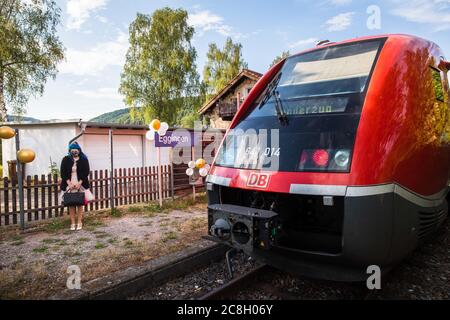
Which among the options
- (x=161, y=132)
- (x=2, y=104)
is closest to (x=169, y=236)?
(x=161, y=132)

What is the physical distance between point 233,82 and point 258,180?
26.7 meters

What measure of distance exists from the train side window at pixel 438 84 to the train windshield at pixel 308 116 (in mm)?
967

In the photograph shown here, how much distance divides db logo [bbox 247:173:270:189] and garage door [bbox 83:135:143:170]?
14.6m

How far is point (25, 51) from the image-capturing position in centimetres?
1969

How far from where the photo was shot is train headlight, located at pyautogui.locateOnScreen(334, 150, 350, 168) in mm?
2836

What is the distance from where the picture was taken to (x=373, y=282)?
3219 millimetres

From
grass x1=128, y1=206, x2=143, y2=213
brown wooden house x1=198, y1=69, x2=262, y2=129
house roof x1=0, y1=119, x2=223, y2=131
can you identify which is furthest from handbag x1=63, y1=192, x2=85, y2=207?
brown wooden house x1=198, y1=69, x2=262, y2=129

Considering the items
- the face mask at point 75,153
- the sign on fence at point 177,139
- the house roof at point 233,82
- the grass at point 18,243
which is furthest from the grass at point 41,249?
the house roof at point 233,82

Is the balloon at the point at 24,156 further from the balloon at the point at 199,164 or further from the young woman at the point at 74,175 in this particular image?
the balloon at the point at 199,164

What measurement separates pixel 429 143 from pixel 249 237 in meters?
2.15

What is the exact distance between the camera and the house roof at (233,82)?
91.7ft

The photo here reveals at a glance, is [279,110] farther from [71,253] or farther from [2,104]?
[2,104]

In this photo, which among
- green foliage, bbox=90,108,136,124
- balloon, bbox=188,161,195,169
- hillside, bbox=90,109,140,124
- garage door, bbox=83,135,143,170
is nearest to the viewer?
balloon, bbox=188,161,195,169

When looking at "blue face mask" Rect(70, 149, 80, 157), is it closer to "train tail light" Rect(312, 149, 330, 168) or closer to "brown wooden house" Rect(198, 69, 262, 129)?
"train tail light" Rect(312, 149, 330, 168)
